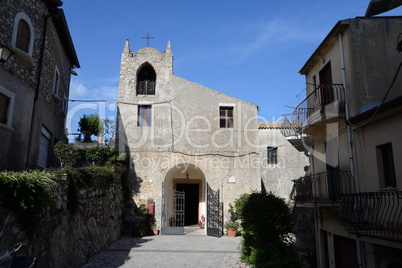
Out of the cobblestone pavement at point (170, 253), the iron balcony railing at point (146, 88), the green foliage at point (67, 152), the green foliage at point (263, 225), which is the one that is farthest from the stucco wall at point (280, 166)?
the green foliage at point (67, 152)

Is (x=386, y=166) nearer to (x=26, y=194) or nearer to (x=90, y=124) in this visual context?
(x=26, y=194)

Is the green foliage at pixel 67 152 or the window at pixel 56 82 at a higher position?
the window at pixel 56 82

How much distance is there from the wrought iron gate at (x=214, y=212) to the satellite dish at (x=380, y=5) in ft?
39.5

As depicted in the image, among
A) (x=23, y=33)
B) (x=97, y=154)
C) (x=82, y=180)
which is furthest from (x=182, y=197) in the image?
(x=23, y=33)

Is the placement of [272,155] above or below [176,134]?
below

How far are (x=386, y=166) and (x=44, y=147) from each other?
520 inches

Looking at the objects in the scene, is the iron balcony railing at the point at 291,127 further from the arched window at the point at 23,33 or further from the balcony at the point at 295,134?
the arched window at the point at 23,33

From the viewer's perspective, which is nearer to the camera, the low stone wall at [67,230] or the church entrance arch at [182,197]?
the low stone wall at [67,230]

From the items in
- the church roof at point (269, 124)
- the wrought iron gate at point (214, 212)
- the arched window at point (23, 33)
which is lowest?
the wrought iron gate at point (214, 212)

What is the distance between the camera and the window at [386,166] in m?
7.94

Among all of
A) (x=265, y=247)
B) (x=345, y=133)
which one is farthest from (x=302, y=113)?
(x=265, y=247)

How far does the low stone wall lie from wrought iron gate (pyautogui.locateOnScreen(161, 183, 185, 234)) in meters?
3.46

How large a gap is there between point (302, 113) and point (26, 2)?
10.8 metres

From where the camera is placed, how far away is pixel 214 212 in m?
17.5
